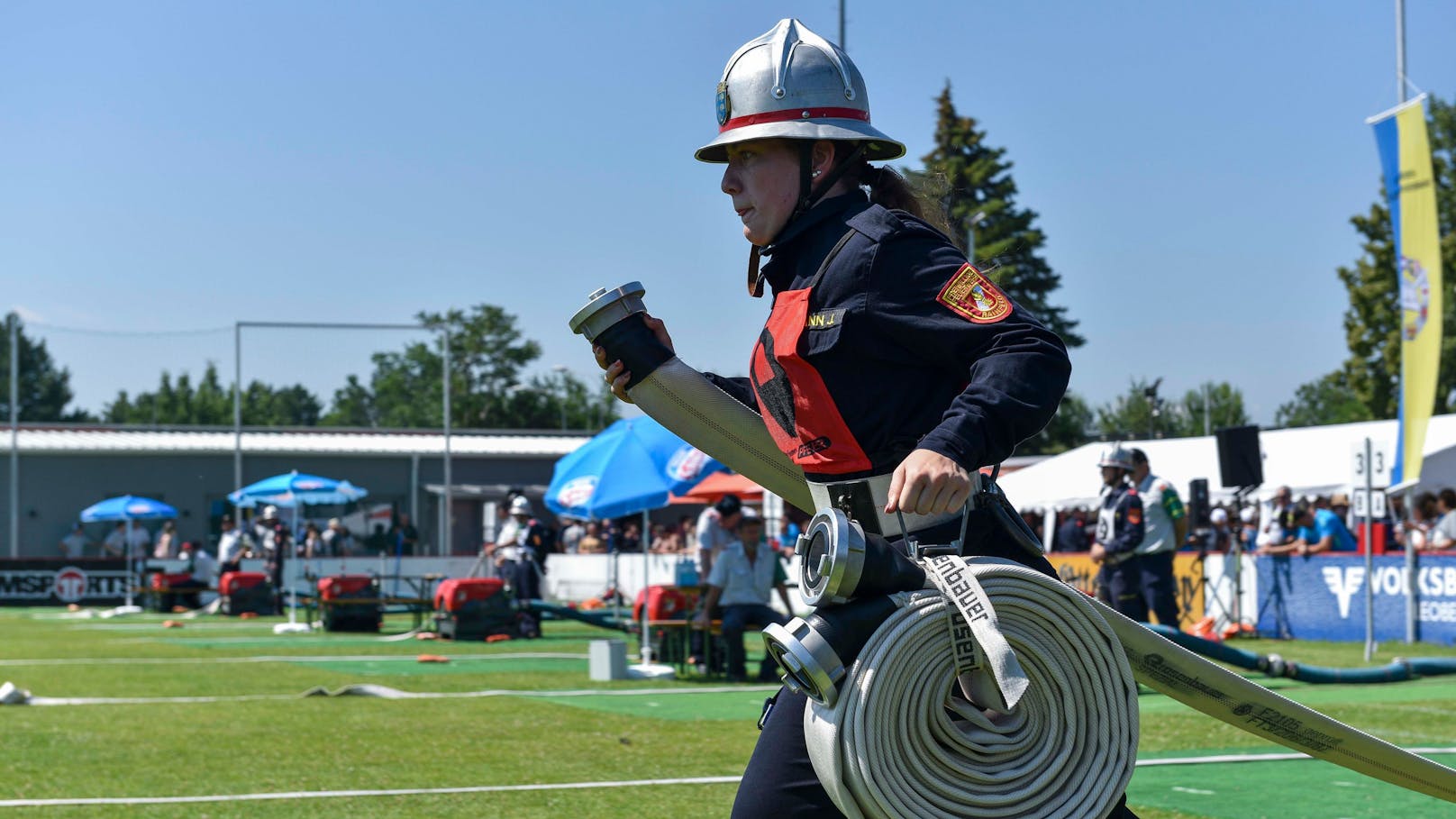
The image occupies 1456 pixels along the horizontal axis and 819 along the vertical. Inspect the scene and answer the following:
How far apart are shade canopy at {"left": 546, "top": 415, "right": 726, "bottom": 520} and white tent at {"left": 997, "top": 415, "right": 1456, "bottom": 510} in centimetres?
1126

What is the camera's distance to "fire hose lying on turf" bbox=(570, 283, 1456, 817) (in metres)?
3.05

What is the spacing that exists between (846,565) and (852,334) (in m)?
0.56

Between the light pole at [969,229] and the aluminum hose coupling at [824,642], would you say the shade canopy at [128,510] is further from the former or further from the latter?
the aluminum hose coupling at [824,642]

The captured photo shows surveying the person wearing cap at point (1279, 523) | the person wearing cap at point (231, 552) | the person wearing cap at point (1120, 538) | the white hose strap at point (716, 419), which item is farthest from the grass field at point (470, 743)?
the person wearing cap at point (231, 552)

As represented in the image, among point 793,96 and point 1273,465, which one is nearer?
point 793,96

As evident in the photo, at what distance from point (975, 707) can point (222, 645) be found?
20425 millimetres

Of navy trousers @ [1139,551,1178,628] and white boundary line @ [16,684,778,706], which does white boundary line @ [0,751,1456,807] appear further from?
navy trousers @ [1139,551,1178,628]

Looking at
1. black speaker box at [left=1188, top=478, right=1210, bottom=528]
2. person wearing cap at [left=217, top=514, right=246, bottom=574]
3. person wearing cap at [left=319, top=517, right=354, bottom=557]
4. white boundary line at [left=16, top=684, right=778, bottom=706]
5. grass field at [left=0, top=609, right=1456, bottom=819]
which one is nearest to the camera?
grass field at [left=0, top=609, right=1456, bottom=819]

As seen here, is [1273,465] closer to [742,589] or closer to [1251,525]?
[1251,525]

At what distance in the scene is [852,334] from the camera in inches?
135

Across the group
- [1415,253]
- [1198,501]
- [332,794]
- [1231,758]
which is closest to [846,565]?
[332,794]

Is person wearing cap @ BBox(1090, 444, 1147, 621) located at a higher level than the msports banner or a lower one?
lower

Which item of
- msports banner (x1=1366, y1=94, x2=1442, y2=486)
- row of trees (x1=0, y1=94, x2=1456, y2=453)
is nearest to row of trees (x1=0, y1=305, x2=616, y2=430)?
row of trees (x1=0, y1=94, x2=1456, y2=453)

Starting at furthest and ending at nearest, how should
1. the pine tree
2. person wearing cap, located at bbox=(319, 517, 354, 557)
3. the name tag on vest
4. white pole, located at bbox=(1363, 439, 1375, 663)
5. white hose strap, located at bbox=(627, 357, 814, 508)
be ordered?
1. the pine tree
2. person wearing cap, located at bbox=(319, 517, 354, 557)
3. white pole, located at bbox=(1363, 439, 1375, 663)
4. white hose strap, located at bbox=(627, 357, 814, 508)
5. the name tag on vest
